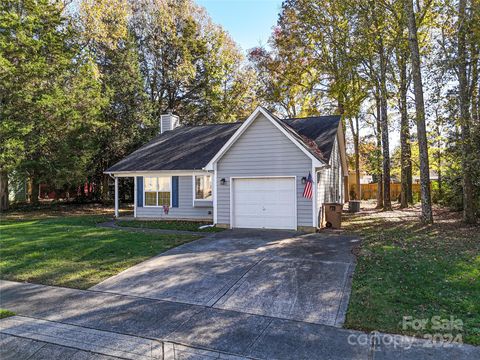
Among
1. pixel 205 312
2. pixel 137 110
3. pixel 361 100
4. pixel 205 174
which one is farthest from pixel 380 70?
pixel 205 312

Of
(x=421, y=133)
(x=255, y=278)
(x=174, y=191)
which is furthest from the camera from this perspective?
(x=174, y=191)

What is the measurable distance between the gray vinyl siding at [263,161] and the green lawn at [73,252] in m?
2.83

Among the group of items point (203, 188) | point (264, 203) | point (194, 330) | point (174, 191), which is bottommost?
point (194, 330)

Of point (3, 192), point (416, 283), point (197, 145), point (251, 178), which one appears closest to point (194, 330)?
point (416, 283)

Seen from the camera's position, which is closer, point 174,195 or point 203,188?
point 203,188

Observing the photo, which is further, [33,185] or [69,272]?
Answer: [33,185]

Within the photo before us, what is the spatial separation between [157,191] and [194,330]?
1202cm

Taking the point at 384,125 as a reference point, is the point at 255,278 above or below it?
below

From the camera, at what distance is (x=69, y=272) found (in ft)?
23.9

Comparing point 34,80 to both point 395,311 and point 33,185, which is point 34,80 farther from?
point 395,311

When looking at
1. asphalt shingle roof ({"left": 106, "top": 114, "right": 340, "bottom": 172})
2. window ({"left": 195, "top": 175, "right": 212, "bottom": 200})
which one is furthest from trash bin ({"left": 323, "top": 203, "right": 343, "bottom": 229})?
window ({"left": 195, "top": 175, "right": 212, "bottom": 200})

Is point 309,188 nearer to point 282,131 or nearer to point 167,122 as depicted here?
point 282,131

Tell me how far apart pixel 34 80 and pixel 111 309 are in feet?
53.8

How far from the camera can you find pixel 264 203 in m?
12.6
